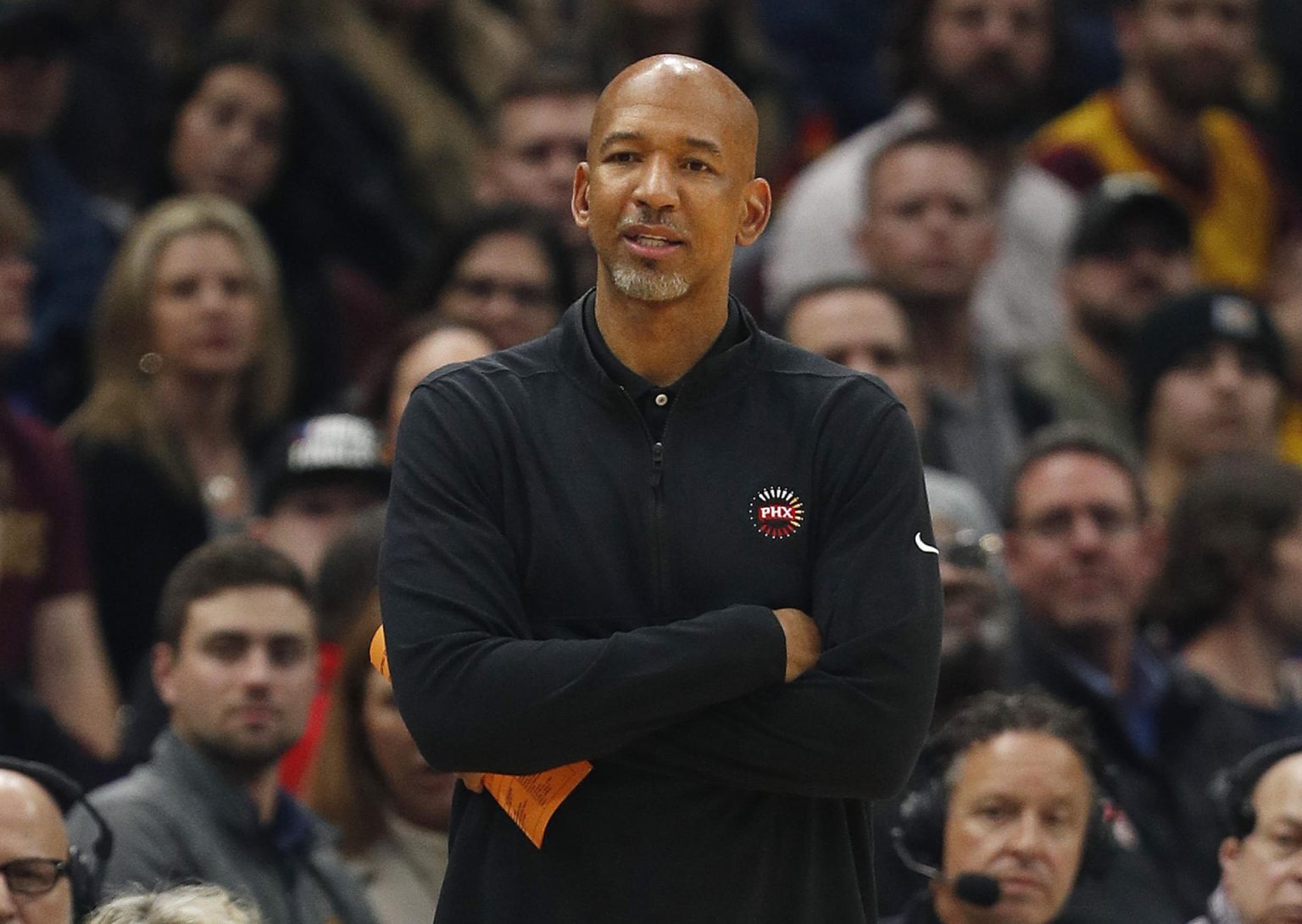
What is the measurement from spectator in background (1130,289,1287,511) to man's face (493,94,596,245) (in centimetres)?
209

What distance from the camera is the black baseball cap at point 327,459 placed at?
24.1 ft

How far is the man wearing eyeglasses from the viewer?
22.5 ft

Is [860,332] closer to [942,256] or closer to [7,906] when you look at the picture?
[942,256]

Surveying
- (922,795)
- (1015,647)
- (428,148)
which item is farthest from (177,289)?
(922,795)

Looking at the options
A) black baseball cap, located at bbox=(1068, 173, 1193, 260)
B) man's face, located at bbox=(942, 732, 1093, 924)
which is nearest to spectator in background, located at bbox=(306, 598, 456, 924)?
man's face, located at bbox=(942, 732, 1093, 924)

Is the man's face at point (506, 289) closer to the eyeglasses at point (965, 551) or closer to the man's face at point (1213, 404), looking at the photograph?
the eyeglasses at point (965, 551)

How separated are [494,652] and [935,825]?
2.28m

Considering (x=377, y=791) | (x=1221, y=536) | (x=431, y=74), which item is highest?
(x=431, y=74)

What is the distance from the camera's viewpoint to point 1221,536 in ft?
24.4

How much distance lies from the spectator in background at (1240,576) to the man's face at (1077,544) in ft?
0.52

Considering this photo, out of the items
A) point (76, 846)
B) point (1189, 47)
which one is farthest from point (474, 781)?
point (1189, 47)

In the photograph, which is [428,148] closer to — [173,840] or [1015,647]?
[1015,647]

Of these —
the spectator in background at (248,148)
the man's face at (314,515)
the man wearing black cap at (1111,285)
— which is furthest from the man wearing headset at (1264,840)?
the spectator in background at (248,148)

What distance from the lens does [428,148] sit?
9.69 m
